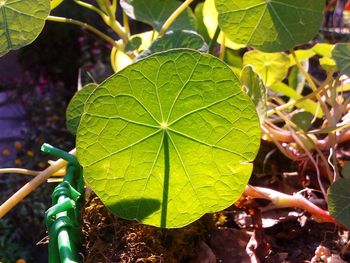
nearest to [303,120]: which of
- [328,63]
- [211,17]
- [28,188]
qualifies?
[328,63]

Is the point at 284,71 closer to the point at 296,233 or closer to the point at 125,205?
the point at 296,233

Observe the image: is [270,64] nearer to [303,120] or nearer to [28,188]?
[303,120]

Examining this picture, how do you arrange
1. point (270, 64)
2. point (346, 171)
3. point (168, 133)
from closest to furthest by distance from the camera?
point (168, 133)
point (346, 171)
point (270, 64)

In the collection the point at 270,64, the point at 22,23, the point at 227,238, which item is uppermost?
the point at 22,23

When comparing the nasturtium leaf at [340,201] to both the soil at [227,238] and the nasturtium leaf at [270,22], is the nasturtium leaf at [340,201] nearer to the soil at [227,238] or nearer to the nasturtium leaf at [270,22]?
the soil at [227,238]

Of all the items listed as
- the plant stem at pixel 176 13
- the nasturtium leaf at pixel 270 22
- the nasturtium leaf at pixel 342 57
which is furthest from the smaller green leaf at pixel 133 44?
the nasturtium leaf at pixel 342 57
